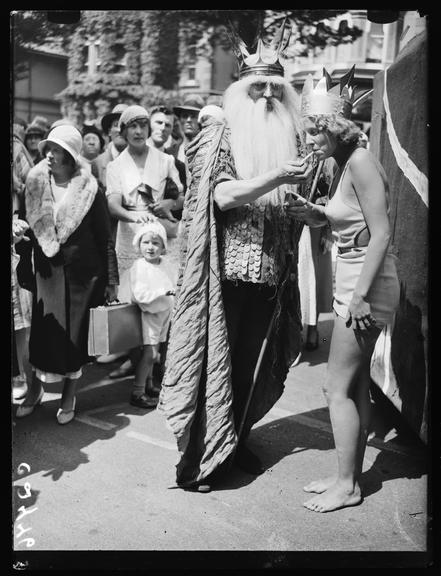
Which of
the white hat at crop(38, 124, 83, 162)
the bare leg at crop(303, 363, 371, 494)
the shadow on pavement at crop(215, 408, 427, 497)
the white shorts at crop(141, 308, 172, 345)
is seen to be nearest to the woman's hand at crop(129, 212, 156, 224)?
the white shorts at crop(141, 308, 172, 345)

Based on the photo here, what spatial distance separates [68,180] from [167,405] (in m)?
1.61

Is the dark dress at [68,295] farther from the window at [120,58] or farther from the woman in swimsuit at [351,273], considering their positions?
the window at [120,58]

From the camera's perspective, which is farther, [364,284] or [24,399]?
[24,399]

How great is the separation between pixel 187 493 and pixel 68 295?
1.47 m

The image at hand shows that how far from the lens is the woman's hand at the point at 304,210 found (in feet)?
10.3

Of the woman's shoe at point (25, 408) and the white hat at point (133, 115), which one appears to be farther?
the white hat at point (133, 115)

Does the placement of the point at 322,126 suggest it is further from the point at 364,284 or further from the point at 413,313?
the point at 413,313

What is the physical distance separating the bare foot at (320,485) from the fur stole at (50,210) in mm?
1980

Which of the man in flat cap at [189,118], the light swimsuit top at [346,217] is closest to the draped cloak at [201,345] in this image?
the light swimsuit top at [346,217]

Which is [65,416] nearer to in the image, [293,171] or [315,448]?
[315,448]

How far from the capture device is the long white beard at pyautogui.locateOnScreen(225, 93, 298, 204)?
3170mm

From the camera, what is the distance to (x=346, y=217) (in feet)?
9.43
